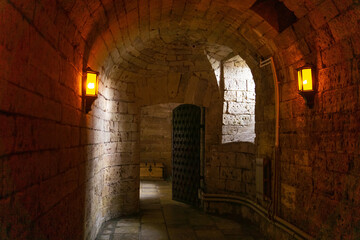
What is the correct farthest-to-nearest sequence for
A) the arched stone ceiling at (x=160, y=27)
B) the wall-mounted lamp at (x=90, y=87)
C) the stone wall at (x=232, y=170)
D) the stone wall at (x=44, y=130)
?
1. the stone wall at (x=232, y=170)
2. the wall-mounted lamp at (x=90, y=87)
3. the arched stone ceiling at (x=160, y=27)
4. the stone wall at (x=44, y=130)

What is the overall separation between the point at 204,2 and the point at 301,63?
1.37m

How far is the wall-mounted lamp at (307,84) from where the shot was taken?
311 cm

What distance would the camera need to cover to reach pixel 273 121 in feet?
14.1

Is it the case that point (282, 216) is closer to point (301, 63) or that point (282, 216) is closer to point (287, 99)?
point (287, 99)

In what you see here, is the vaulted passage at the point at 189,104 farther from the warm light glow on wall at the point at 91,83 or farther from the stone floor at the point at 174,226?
the stone floor at the point at 174,226

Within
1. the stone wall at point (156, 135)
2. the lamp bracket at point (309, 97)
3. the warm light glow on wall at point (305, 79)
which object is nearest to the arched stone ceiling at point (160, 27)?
the warm light glow on wall at point (305, 79)

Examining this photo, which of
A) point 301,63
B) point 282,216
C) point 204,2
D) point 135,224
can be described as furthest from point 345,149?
point 135,224

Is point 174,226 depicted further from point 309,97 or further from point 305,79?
point 305,79

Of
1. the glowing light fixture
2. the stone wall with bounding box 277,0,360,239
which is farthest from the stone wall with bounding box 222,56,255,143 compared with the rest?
the glowing light fixture

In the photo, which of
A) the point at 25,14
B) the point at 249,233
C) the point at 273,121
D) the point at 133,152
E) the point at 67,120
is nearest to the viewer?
the point at 25,14

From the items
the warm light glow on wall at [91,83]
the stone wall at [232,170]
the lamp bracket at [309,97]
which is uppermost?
the warm light glow on wall at [91,83]

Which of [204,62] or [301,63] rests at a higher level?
[204,62]

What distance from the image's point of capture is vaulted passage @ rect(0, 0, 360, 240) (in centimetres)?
180

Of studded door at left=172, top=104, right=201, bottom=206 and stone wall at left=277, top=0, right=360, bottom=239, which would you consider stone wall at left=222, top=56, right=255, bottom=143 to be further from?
stone wall at left=277, top=0, right=360, bottom=239
